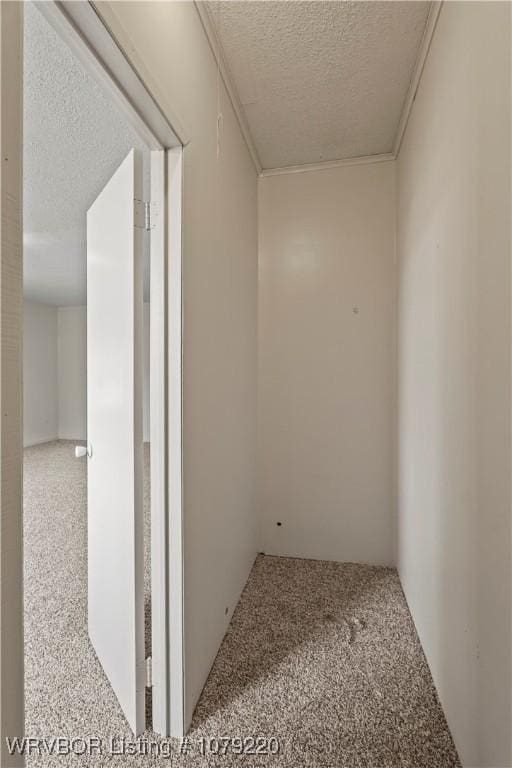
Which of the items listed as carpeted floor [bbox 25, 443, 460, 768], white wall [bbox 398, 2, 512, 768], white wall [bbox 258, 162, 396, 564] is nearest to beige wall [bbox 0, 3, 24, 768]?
carpeted floor [bbox 25, 443, 460, 768]

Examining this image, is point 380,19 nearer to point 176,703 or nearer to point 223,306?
point 223,306

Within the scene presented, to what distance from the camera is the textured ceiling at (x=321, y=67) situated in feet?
4.34

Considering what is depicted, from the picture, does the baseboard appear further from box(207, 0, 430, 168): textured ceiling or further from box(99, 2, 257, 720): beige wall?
box(207, 0, 430, 168): textured ceiling

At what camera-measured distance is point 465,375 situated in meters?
1.05

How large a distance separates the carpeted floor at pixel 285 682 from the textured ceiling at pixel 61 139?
215cm

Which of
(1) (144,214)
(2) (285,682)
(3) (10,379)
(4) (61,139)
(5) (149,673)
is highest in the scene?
(4) (61,139)

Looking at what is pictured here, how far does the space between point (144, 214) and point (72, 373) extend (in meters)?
5.90

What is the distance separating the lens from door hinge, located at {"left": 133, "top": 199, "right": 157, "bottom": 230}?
1.16 metres

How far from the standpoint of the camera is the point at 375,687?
136cm

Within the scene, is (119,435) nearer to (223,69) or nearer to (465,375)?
(465,375)

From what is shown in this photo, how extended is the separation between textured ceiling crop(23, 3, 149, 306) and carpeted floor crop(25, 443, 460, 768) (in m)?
2.15

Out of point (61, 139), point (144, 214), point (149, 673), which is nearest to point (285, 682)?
point (149, 673)

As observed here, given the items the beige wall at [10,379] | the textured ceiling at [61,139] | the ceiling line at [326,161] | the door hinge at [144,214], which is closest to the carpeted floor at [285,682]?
the beige wall at [10,379]

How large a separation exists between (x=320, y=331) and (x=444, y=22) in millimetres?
1448
